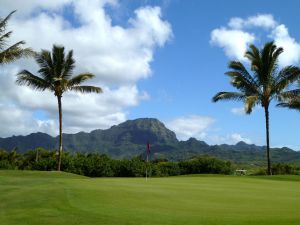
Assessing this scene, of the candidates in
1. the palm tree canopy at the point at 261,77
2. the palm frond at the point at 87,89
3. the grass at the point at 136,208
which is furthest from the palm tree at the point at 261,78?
the grass at the point at 136,208

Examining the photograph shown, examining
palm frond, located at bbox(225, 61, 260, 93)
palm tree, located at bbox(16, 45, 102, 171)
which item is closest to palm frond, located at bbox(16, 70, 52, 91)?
palm tree, located at bbox(16, 45, 102, 171)

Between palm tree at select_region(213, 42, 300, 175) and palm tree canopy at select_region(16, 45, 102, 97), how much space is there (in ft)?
42.5

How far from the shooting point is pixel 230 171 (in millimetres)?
46000

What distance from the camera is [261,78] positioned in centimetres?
4128

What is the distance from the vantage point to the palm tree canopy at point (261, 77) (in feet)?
133

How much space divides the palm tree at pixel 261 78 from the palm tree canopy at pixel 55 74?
511 inches

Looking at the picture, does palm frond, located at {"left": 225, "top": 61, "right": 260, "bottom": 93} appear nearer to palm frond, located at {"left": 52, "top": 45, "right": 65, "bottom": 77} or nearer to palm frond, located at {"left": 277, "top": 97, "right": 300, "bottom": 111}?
palm frond, located at {"left": 277, "top": 97, "right": 300, "bottom": 111}

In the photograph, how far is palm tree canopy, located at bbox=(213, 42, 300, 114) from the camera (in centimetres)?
4056

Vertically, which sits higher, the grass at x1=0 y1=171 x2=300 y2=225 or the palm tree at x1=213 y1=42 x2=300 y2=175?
the palm tree at x1=213 y1=42 x2=300 y2=175

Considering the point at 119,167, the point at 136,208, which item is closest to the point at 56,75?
the point at 119,167

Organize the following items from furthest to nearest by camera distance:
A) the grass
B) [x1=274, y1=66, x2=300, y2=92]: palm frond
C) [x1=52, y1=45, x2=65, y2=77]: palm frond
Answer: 1. [x1=52, y1=45, x2=65, y2=77]: palm frond
2. [x1=274, y1=66, x2=300, y2=92]: palm frond
3. the grass

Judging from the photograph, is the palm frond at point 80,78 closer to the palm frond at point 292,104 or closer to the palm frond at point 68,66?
the palm frond at point 68,66

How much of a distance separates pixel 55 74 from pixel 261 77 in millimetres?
19131

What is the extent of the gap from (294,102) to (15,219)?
37751mm
